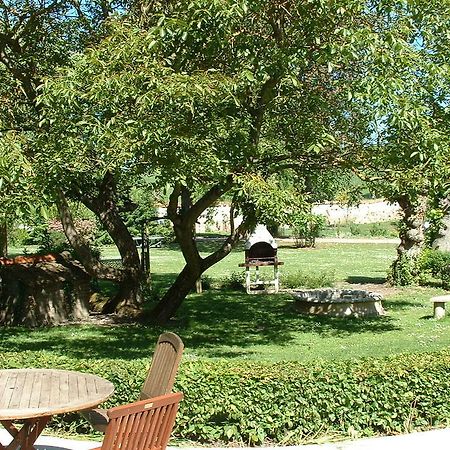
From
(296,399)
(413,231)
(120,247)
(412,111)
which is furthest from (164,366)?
(413,231)

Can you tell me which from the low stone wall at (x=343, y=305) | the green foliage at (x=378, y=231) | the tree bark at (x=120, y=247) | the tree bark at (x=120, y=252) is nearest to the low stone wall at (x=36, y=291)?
the tree bark at (x=120, y=252)

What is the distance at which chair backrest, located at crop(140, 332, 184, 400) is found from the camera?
16.6 ft

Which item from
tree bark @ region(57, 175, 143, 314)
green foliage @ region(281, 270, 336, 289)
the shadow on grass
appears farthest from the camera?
green foliage @ region(281, 270, 336, 289)

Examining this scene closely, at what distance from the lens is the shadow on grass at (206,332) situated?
11422mm

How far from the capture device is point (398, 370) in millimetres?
6867

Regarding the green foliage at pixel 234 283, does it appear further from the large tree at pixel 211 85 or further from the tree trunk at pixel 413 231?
the large tree at pixel 211 85

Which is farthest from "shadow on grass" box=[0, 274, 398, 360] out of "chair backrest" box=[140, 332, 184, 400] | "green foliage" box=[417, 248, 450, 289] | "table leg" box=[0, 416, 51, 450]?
"table leg" box=[0, 416, 51, 450]

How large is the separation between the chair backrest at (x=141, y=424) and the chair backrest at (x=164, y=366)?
1.37 ft

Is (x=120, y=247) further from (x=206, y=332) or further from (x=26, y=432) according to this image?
(x=26, y=432)

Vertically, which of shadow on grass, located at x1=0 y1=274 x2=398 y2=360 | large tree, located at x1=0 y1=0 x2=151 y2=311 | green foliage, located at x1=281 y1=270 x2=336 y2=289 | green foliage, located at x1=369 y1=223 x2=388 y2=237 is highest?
large tree, located at x1=0 y1=0 x2=151 y2=311

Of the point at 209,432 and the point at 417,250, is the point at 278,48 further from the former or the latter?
the point at 417,250

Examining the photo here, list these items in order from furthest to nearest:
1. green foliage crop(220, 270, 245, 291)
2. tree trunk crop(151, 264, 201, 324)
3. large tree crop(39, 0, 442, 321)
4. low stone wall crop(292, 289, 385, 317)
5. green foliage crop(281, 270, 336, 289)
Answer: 1. green foliage crop(220, 270, 245, 291)
2. green foliage crop(281, 270, 336, 289)
3. low stone wall crop(292, 289, 385, 317)
4. tree trunk crop(151, 264, 201, 324)
5. large tree crop(39, 0, 442, 321)

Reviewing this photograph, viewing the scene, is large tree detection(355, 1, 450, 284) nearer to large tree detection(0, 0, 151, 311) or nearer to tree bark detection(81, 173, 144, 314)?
large tree detection(0, 0, 151, 311)

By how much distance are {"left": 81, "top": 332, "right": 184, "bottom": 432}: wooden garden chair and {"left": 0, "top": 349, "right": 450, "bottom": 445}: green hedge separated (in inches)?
45.7
